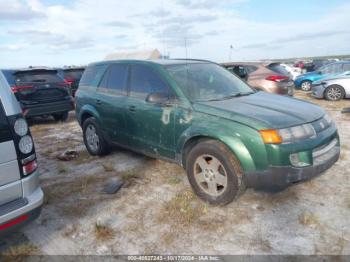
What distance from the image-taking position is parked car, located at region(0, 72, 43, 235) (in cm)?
249

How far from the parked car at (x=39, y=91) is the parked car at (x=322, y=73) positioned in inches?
439

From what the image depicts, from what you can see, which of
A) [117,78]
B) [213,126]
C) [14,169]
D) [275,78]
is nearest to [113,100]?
[117,78]

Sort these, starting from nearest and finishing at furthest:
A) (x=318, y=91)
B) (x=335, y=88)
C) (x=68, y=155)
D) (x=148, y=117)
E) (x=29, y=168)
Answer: (x=29, y=168) < (x=148, y=117) < (x=68, y=155) < (x=335, y=88) < (x=318, y=91)

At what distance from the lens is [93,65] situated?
588 cm

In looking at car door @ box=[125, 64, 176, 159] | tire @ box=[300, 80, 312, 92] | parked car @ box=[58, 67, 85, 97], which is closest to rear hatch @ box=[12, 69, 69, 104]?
parked car @ box=[58, 67, 85, 97]

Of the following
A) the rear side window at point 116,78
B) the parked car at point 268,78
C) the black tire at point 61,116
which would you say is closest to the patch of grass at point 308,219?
the rear side window at point 116,78

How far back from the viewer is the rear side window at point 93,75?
5.55 m

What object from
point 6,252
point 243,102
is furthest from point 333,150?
point 6,252

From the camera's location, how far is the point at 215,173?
3.65 meters

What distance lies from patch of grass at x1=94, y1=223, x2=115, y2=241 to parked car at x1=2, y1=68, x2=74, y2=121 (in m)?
6.10

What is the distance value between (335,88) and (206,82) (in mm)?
9189

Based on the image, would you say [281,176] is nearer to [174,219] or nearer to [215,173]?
[215,173]

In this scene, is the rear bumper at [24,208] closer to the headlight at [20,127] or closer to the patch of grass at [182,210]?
the headlight at [20,127]

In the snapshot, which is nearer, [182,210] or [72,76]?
[182,210]
